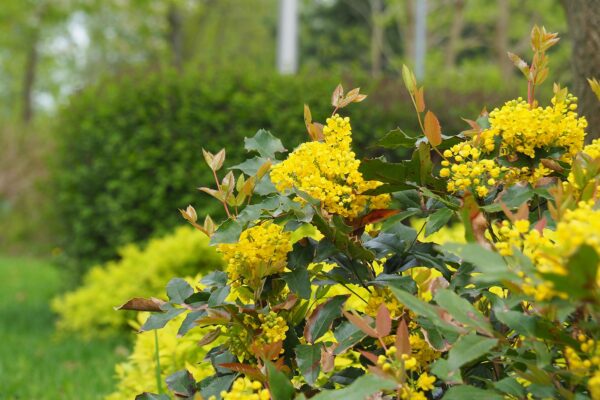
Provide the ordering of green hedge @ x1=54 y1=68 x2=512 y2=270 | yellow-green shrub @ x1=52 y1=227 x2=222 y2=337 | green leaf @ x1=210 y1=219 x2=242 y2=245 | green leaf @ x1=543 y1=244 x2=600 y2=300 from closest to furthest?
green leaf @ x1=543 y1=244 x2=600 y2=300, green leaf @ x1=210 y1=219 x2=242 y2=245, yellow-green shrub @ x1=52 y1=227 x2=222 y2=337, green hedge @ x1=54 y1=68 x2=512 y2=270

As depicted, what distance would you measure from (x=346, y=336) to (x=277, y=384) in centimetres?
20

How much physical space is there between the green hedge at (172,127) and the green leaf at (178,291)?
3.97 metres

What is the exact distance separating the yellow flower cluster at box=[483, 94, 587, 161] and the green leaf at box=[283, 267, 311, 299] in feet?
1.50

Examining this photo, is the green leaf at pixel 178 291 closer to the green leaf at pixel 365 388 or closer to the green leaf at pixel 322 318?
the green leaf at pixel 322 318

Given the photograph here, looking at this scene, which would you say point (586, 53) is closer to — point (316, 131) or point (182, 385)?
point (316, 131)

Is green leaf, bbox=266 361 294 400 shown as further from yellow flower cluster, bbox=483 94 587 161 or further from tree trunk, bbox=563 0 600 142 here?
tree trunk, bbox=563 0 600 142

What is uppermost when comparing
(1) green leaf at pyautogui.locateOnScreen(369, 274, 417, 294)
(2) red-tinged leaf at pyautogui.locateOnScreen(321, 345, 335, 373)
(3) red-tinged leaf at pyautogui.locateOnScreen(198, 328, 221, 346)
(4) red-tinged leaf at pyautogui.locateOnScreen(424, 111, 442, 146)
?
(4) red-tinged leaf at pyautogui.locateOnScreen(424, 111, 442, 146)

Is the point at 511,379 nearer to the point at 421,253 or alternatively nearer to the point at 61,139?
the point at 421,253

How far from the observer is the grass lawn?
11.8 ft

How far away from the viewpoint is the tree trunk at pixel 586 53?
7.80 feet

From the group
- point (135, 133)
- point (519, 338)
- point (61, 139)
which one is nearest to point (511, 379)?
point (519, 338)

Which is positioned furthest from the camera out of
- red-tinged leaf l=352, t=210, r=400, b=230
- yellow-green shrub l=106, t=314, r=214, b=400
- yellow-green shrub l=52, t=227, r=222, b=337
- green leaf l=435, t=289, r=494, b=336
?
yellow-green shrub l=52, t=227, r=222, b=337

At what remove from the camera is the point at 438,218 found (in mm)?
1374

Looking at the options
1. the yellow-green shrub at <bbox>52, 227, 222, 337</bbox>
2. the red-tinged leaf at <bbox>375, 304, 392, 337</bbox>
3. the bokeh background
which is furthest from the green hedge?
the red-tinged leaf at <bbox>375, 304, 392, 337</bbox>
